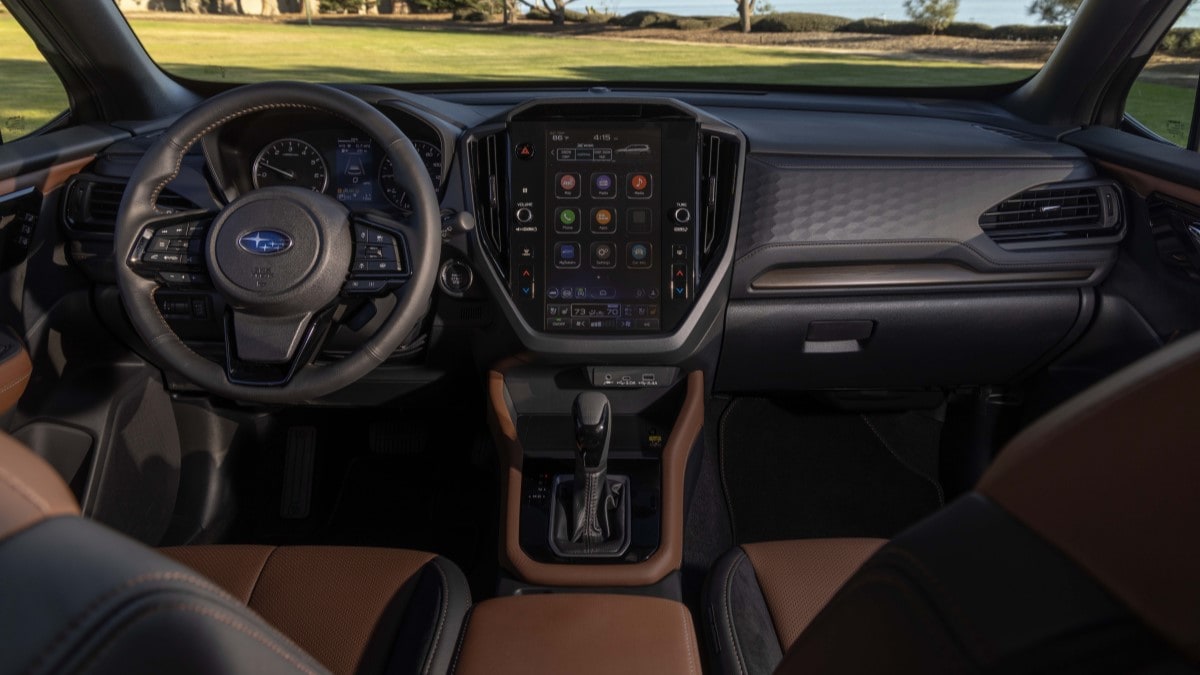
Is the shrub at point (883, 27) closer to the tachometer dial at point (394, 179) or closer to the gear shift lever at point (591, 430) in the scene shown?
the tachometer dial at point (394, 179)

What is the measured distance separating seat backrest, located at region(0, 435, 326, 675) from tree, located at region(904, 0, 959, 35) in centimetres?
278

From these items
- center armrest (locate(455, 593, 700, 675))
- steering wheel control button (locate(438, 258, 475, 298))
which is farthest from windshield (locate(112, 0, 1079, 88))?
center armrest (locate(455, 593, 700, 675))

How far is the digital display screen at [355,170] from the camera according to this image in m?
2.21

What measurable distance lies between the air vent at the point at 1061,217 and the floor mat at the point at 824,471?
941mm

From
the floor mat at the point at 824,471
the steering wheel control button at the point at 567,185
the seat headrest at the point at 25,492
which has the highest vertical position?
the seat headrest at the point at 25,492

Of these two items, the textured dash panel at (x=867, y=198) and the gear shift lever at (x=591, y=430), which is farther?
Answer: the textured dash panel at (x=867, y=198)

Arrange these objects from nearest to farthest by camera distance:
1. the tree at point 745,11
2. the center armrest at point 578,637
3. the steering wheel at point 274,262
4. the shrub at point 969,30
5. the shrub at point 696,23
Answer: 1. the center armrest at point 578,637
2. the steering wheel at point 274,262
3. the shrub at point 969,30
4. the tree at point 745,11
5. the shrub at point 696,23

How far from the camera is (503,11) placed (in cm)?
323

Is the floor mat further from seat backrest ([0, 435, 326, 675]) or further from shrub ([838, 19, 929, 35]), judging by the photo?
seat backrest ([0, 435, 326, 675])

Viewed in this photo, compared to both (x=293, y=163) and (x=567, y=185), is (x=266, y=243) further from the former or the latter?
(x=567, y=185)

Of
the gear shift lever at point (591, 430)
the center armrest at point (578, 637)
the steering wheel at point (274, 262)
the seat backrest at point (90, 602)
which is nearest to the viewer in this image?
the seat backrest at point (90, 602)

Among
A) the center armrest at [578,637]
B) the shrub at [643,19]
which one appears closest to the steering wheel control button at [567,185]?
the center armrest at [578,637]

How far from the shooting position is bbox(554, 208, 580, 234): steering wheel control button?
227 centimetres

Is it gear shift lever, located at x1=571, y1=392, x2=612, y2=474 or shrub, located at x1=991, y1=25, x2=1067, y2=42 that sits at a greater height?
shrub, located at x1=991, y1=25, x2=1067, y2=42
